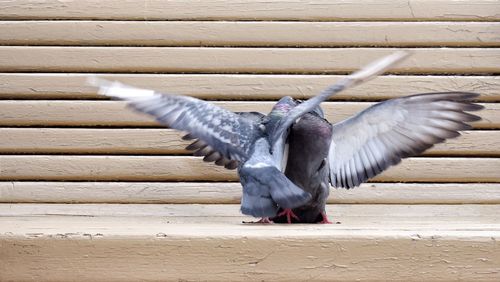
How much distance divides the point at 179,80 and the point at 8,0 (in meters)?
0.76

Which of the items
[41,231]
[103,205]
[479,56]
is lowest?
[103,205]

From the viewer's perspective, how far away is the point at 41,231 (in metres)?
1.99

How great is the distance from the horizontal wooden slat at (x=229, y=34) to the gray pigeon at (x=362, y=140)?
0.67 meters

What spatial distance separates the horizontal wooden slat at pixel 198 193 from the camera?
344 cm

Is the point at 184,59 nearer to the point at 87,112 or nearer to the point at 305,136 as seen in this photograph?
the point at 87,112

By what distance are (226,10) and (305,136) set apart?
101 centimetres

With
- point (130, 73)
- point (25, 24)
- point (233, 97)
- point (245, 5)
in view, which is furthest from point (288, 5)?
point (25, 24)

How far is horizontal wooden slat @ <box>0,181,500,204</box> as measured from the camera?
3.44 metres

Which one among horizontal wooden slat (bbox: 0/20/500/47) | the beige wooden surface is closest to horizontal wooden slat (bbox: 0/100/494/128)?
the beige wooden surface

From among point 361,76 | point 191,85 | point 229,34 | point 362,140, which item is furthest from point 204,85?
point 361,76

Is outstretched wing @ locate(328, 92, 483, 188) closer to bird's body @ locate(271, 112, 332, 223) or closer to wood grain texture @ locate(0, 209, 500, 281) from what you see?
bird's body @ locate(271, 112, 332, 223)

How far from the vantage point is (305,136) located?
281 cm

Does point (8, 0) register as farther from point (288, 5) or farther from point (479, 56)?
point (479, 56)

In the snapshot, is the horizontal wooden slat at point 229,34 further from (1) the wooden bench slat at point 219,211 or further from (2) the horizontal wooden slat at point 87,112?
(1) the wooden bench slat at point 219,211
